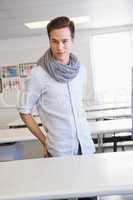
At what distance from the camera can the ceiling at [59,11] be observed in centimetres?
537

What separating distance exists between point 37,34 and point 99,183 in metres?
7.43

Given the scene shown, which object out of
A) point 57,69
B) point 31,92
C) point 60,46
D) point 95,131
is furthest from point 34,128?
point 95,131

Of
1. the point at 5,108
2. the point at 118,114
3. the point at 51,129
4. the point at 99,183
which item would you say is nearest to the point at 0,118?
the point at 5,108

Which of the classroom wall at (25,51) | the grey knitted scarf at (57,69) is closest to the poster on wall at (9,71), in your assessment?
the classroom wall at (25,51)

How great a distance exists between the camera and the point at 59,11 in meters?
5.93

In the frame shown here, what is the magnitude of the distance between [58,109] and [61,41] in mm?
351

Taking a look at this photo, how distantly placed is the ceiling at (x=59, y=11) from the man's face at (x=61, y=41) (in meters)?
3.49

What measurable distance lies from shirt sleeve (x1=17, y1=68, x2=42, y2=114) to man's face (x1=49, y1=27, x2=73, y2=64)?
6.2 inches

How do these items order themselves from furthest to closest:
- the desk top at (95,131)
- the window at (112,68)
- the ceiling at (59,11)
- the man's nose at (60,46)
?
the window at (112,68) < the ceiling at (59,11) < the desk top at (95,131) < the man's nose at (60,46)

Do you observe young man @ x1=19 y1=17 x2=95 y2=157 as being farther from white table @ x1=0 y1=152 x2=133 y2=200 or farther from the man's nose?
white table @ x1=0 y1=152 x2=133 y2=200

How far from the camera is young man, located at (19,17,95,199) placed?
1829mm

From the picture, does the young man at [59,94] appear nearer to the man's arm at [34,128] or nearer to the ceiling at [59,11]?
the man's arm at [34,128]

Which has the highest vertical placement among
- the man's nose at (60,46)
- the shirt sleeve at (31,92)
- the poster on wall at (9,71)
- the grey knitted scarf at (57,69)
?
the man's nose at (60,46)

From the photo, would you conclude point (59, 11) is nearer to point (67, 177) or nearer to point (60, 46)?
point (60, 46)
